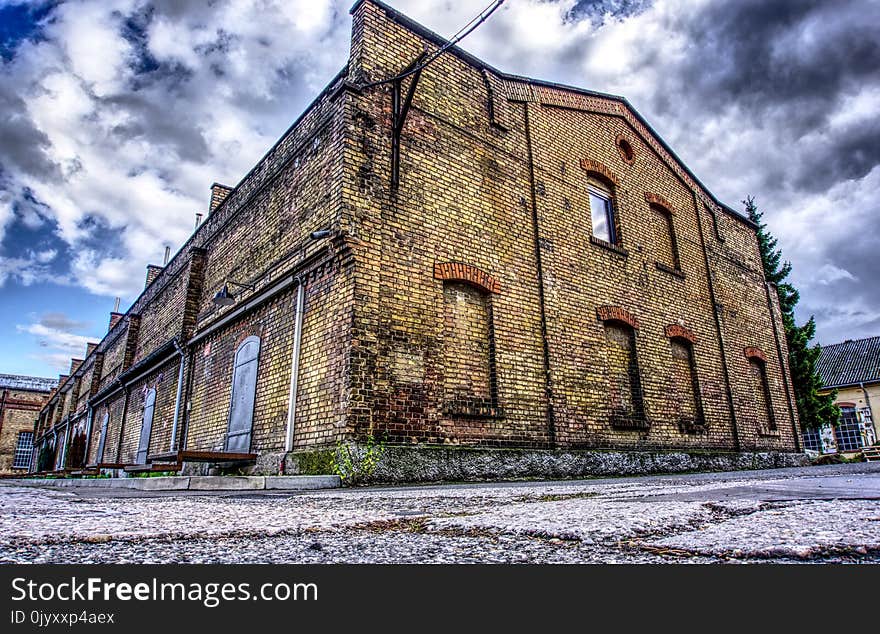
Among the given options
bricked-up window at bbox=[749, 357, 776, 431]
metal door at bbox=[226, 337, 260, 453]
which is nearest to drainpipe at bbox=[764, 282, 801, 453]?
bricked-up window at bbox=[749, 357, 776, 431]

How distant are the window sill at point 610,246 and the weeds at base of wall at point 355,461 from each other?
6.04m

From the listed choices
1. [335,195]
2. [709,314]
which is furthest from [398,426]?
[709,314]

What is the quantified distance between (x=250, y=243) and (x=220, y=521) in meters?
8.86

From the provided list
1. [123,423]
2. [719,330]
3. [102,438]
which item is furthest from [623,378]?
[102,438]

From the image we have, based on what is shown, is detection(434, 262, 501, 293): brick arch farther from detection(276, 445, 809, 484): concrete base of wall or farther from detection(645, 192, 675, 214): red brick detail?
detection(645, 192, 675, 214): red brick detail

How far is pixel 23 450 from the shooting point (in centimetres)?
3969

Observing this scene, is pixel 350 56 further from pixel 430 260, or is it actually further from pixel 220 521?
pixel 220 521

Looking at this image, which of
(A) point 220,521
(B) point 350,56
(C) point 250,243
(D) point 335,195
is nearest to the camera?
(A) point 220,521

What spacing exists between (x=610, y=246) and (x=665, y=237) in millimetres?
2711

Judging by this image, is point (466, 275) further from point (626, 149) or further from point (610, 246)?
point (626, 149)

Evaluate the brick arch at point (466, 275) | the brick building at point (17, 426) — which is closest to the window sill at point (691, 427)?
the brick arch at point (466, 275)

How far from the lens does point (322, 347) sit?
6.93 metres

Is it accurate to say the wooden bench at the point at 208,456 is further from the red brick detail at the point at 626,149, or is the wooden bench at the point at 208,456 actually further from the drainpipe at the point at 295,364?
the red brick detail at the point at 626,149

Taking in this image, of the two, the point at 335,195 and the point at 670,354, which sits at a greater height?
the point at 335,195
